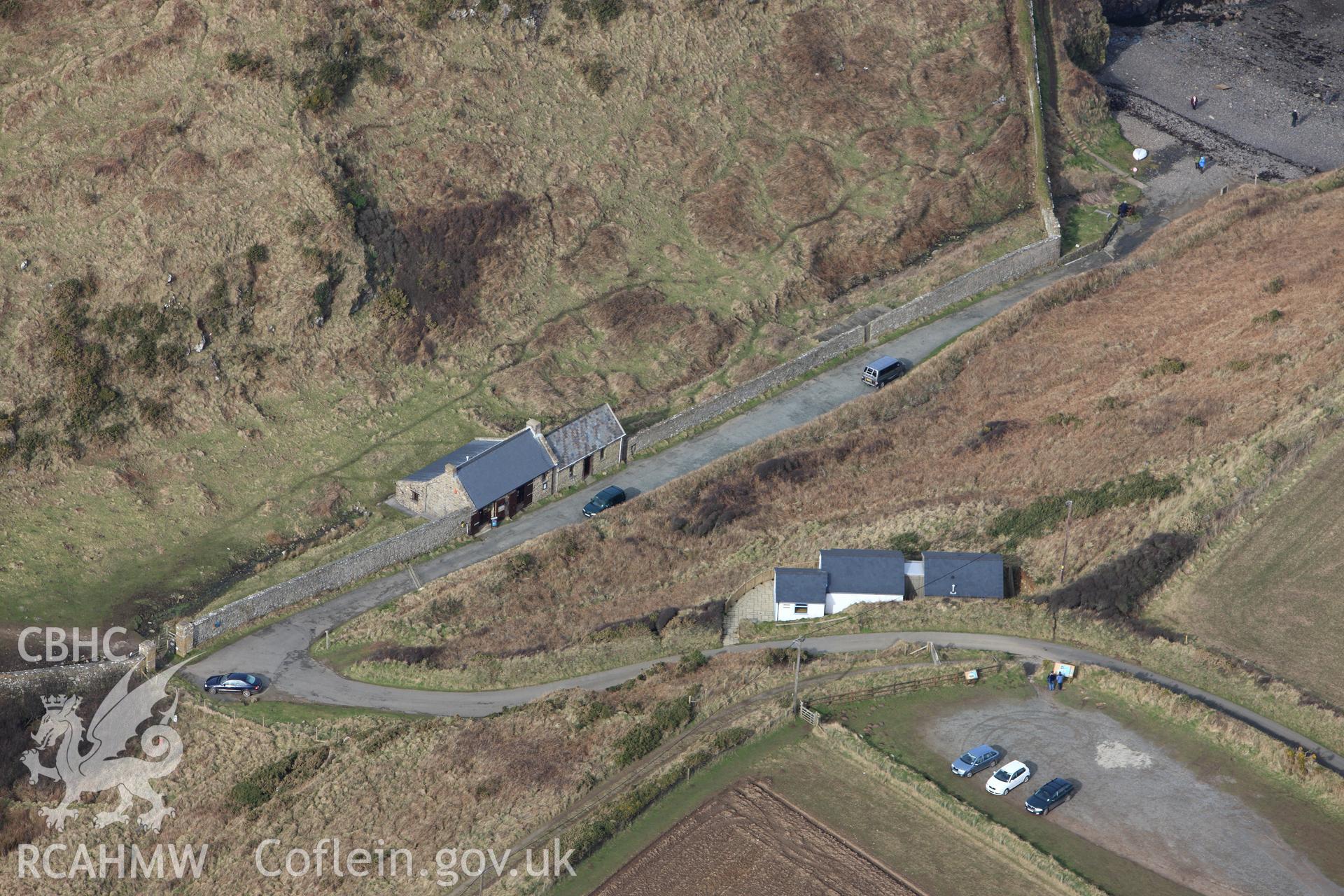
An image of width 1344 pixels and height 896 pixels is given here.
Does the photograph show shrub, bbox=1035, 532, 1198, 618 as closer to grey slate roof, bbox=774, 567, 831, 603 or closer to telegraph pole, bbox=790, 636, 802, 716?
grey slate roof, bbox=774, 567, 831, 603

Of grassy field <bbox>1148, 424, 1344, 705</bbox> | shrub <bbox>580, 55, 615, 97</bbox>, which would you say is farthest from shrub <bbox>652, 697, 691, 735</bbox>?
shrub <bbox>580, 55, 615, 97</bbox>

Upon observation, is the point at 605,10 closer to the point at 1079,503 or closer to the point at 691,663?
the point at 1079,503

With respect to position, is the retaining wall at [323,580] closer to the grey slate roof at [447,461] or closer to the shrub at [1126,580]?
the grey slate roof at [447,461]

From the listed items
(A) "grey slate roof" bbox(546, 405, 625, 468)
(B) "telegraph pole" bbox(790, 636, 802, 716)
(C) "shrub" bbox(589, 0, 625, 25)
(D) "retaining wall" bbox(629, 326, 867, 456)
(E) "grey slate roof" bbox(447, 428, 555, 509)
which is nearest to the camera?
(B) "telegraph pole" bbox(790, 636, 802, 716)

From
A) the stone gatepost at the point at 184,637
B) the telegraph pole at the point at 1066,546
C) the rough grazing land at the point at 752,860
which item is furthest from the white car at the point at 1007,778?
the stone gatepost at the point at 184,637

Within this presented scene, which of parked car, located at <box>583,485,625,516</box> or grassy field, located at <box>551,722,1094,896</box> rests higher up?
parked car, located at <box>583,485,625,516</box>

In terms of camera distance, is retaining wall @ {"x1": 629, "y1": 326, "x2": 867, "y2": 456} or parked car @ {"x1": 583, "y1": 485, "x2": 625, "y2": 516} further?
retaining wall @ {"x1": 629, "y1": 326, "x2": 867, "y2": 456}

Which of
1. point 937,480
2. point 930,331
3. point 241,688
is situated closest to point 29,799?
point 241,688
